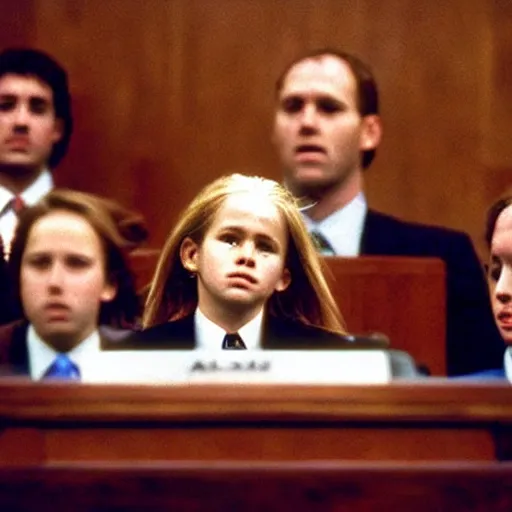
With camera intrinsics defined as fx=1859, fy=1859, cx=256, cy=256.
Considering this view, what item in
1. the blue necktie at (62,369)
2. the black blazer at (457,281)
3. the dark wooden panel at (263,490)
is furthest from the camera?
the black blazer at (457,281)

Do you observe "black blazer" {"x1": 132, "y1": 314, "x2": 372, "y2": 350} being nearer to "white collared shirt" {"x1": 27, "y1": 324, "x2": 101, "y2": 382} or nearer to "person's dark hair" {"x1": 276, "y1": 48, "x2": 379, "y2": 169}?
"white collared shirt" {"x1": 27, "y1": 324, "x2": 101, "y2": 382}

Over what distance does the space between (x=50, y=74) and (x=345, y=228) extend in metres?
0.49

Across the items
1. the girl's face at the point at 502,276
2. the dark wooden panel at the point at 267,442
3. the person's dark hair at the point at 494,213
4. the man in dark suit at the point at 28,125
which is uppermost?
the man in dark suit at the point at 28,125

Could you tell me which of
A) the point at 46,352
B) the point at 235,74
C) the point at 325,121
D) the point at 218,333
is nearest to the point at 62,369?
the point at 46,352

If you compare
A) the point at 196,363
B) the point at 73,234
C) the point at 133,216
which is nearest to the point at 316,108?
the point at 133,216

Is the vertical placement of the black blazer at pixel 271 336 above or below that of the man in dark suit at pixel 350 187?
below

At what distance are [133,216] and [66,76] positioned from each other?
0.37m

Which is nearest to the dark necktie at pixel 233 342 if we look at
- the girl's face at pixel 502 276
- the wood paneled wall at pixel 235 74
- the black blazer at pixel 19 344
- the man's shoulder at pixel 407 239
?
the black blazer at pixel 19 344

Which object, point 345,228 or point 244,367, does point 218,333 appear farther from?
point 345,228

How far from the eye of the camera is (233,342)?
86.7 inches

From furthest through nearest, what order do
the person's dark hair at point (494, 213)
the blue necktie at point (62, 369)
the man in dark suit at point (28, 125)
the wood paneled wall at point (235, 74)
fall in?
the wood paneled wall at point (235, 74)
the man in dark suit at point (28, 125)
the person's dark hair at point (494, 213)
the blue necktie at point (62, 369)

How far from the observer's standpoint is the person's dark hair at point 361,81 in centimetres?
265

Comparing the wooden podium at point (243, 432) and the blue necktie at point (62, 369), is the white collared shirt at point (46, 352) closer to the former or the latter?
the blue necktie at point (62, 369)

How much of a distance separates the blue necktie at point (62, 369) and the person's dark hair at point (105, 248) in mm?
101
